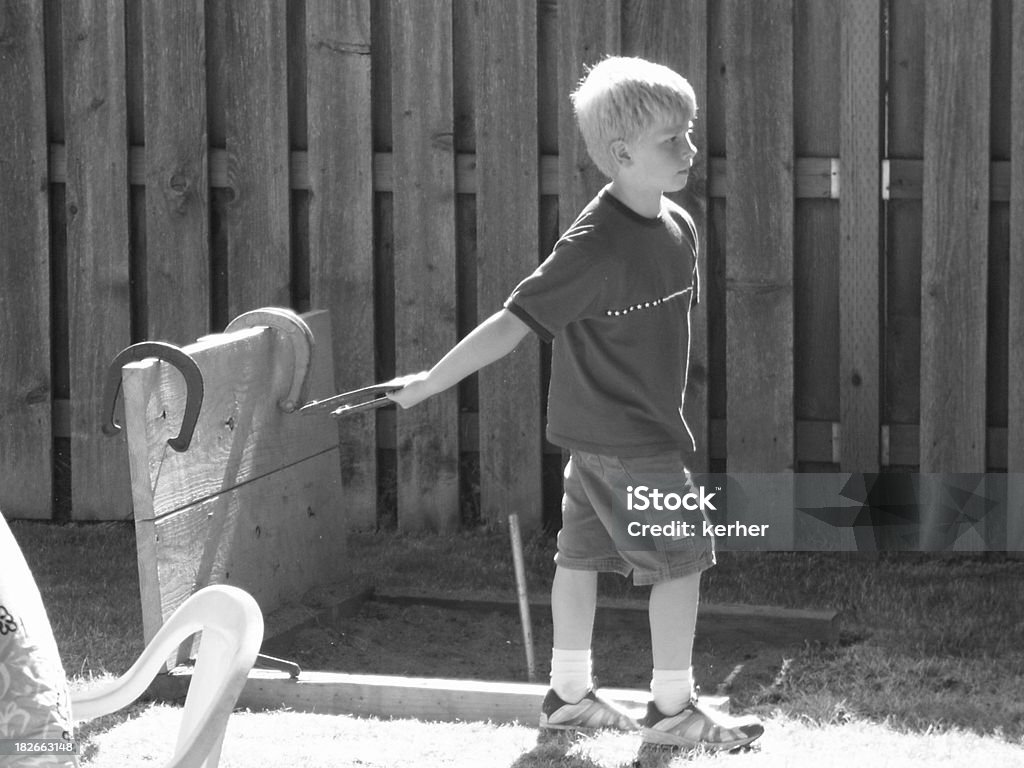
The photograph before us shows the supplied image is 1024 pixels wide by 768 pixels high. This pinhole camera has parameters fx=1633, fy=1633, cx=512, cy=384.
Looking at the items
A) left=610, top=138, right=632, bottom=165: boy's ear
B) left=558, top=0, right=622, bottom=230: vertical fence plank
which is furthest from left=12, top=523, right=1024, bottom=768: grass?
left=610, top=138, right=632, bottom=165: boy's ear

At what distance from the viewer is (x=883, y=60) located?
5168 mm

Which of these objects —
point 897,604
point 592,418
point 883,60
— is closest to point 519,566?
point 592,418

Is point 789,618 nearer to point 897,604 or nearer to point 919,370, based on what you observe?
point 897,604

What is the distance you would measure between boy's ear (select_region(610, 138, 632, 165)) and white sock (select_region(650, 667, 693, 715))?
3.70 ft

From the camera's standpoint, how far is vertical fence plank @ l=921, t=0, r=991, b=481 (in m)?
5.04

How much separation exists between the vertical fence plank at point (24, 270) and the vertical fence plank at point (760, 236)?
7.93ft

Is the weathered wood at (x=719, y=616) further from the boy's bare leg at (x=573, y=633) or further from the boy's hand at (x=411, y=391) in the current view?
the boy's hand at (x=411, y=391)

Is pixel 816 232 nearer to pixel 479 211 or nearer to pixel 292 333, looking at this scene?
pixel 479 211

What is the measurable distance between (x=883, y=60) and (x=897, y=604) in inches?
67.6

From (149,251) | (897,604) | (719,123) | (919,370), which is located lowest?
(897,604)

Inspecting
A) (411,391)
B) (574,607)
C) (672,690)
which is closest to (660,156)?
(411,391)

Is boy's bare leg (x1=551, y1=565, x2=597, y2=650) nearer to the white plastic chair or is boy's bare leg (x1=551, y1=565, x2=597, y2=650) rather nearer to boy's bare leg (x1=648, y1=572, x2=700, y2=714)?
boy's bare leg (x1=648, y1=572, x2=700, y2=714)

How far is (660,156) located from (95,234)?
2.83 m

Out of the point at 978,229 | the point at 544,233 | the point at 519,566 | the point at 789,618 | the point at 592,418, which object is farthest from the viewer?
the point at 544,233
